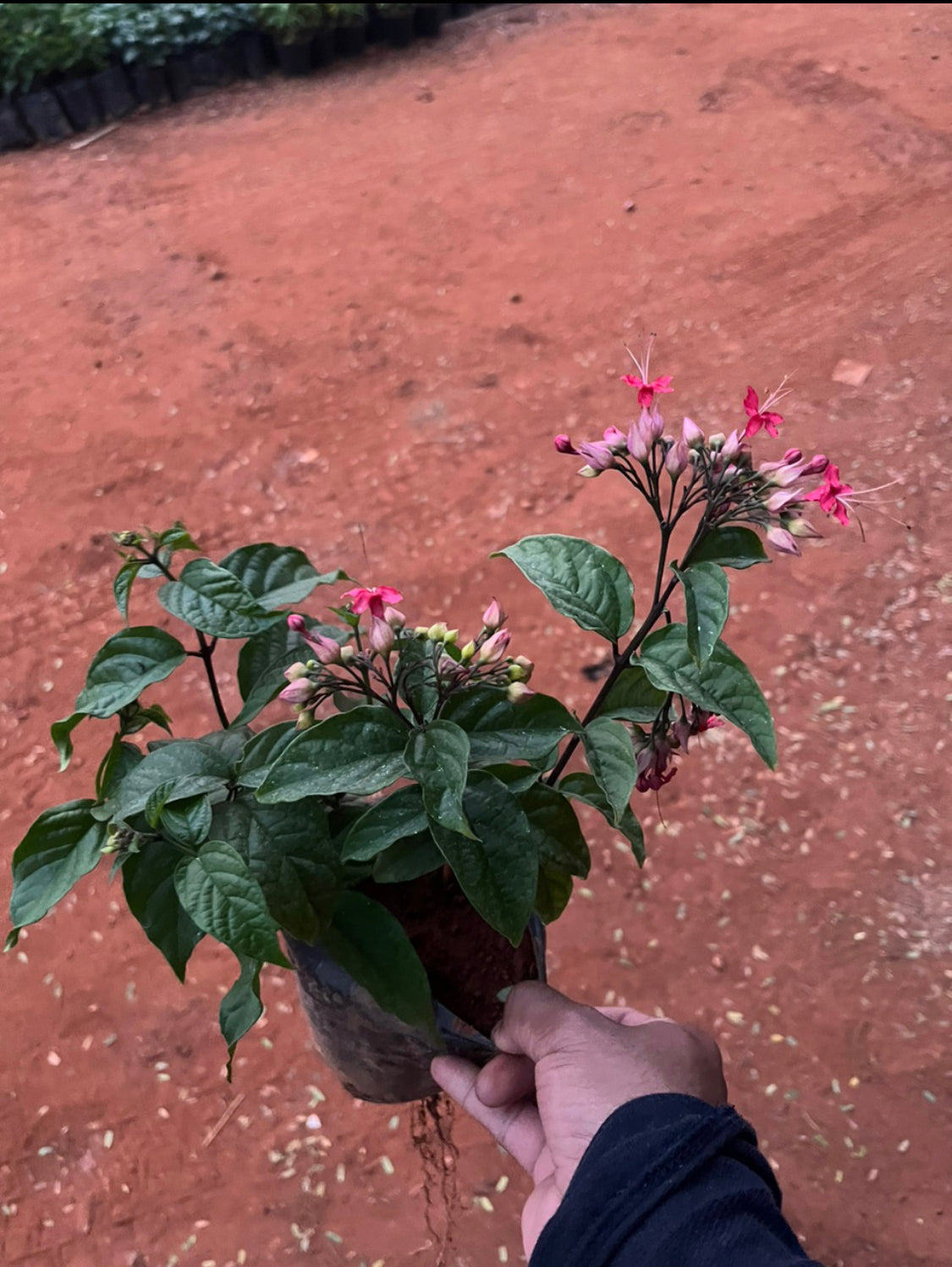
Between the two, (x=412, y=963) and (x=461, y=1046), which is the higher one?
(x=412, y=963)

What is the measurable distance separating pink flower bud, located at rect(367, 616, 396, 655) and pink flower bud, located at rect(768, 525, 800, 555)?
33cm

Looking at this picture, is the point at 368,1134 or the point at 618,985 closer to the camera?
the point at 368,1134

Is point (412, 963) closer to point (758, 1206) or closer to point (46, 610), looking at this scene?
point (758, 1206)

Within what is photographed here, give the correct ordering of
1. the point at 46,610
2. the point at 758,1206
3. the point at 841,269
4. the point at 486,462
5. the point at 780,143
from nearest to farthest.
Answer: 1. the point at 758,1206
2. the point at 46,610
3. the point at 486,462
4. the point at 841,269
5. the point at 780,143

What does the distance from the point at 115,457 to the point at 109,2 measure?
3.66m

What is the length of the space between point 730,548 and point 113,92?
5.32 meters

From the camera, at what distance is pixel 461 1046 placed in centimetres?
120

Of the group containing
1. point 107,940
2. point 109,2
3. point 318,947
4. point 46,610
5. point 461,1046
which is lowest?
point 107,940

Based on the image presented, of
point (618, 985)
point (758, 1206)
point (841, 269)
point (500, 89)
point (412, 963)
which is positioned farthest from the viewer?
point (500, 89)

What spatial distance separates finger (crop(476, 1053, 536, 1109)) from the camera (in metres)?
1.10

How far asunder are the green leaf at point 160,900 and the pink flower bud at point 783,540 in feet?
2.11

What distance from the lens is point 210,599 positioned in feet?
3.37

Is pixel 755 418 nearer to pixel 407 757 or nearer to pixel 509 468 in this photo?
pixel 407 757

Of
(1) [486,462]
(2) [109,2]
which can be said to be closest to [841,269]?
(1) [486,462]
